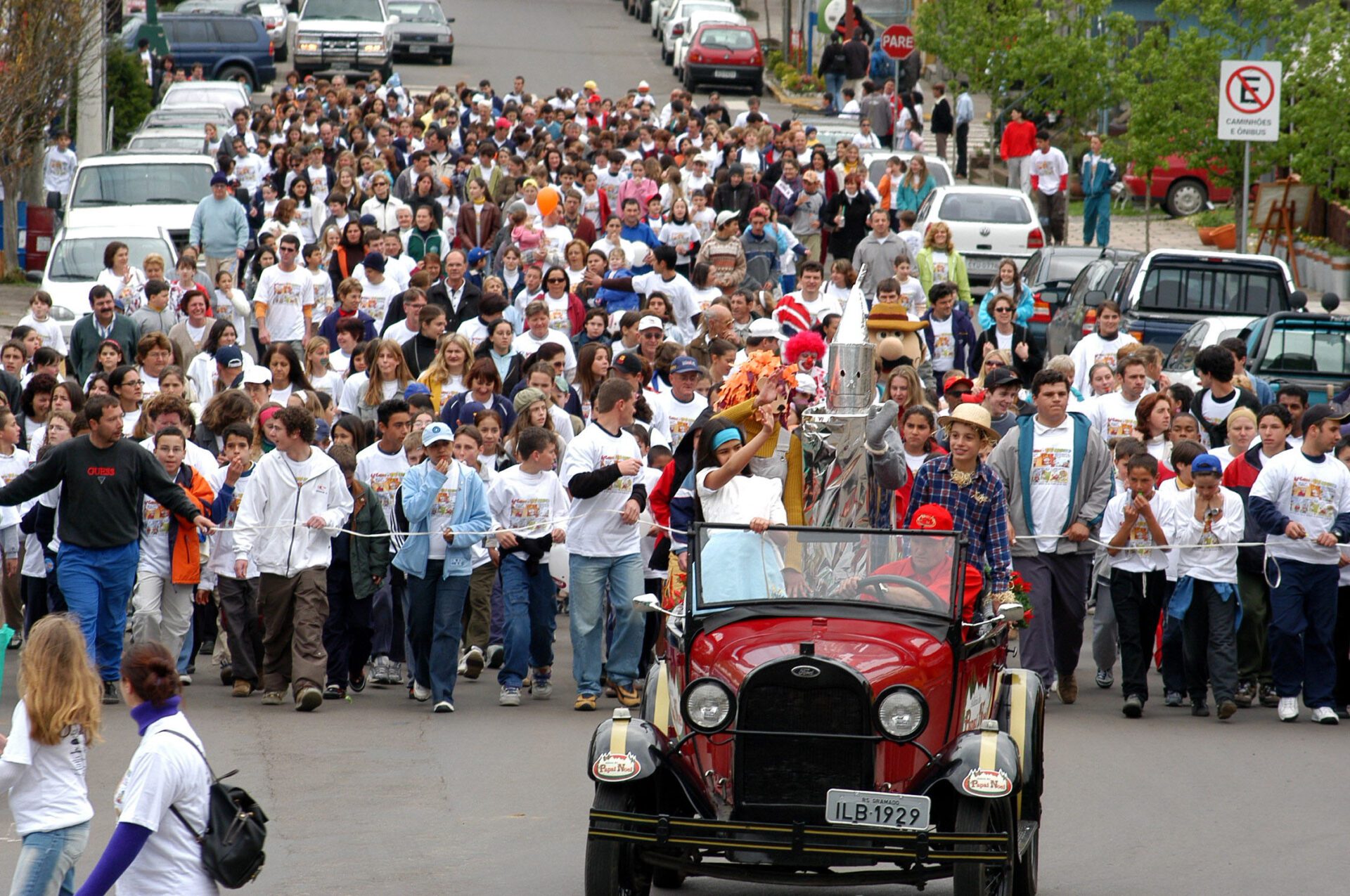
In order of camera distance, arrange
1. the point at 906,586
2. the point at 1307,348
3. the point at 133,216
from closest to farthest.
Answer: the point at 906,586 → the point at 1307,348 → the point at 133,216

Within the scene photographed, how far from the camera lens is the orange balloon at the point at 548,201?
22.6 m

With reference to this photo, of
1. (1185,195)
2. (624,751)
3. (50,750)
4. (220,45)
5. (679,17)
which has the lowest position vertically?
(1185,195)

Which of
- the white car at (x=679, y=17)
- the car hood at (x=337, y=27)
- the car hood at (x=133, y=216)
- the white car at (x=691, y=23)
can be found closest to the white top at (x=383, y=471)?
the car hood at (x=133, y=216)

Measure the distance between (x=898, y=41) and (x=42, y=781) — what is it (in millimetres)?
37072

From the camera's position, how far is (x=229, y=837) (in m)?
6.24

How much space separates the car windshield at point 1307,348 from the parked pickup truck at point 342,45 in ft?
109

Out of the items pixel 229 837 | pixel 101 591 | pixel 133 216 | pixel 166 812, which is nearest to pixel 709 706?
pixel 229 837

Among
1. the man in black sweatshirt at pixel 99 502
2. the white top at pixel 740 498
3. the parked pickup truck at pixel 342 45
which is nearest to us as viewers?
the white top at pixel 740 498

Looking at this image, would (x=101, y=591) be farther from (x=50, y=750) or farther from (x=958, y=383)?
(x=958, y=383)

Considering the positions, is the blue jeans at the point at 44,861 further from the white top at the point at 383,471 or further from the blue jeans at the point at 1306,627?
the blue jeans at the point at 1306,627

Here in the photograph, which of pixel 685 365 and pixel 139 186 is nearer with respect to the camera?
pixel 685 365

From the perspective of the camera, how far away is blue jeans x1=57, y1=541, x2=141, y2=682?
38.6ft

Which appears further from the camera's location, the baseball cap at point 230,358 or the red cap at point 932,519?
the baseball cap at point 230,358

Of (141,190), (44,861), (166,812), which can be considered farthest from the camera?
(141,190)
